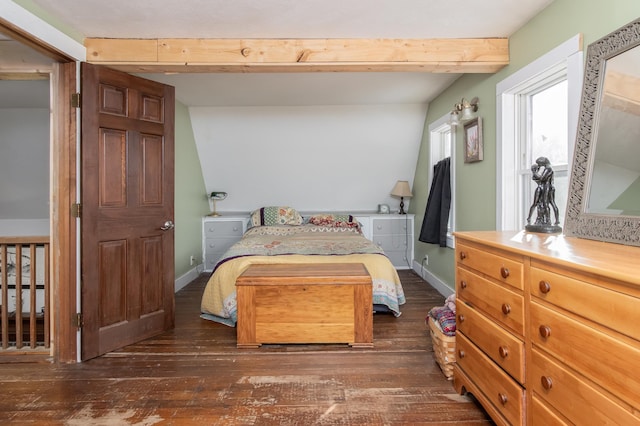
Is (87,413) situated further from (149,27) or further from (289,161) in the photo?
(289,161)

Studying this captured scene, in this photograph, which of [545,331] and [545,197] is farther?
[545,197]

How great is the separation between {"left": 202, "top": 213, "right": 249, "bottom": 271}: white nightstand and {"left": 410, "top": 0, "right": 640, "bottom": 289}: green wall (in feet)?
9.06

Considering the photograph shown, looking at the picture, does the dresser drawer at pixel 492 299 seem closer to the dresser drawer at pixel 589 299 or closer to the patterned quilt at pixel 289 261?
the dresser drawer at pixel 589 299

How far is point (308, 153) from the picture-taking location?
4.93 meters

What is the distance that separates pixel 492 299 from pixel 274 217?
12.2 feet

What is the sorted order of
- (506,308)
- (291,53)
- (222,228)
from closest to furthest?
(506,308) < (291,53) < (222,228)

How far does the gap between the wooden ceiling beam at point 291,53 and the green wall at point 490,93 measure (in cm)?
26

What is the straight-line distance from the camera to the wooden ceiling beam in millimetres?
2453

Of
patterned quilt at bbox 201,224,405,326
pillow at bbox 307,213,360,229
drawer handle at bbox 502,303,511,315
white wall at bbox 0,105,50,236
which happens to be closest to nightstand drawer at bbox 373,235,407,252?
pillow at bbox 307,213,360,229

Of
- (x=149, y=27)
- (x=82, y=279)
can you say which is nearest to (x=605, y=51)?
(x=149, y=27)

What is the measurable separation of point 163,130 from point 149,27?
753mm

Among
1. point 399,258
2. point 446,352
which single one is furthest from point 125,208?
point 399,258

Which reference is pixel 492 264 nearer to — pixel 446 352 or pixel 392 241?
pixel 446 352

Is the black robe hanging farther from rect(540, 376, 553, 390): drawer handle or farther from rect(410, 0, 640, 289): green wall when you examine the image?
rect(540, 376, 553, 390): drawer handle
